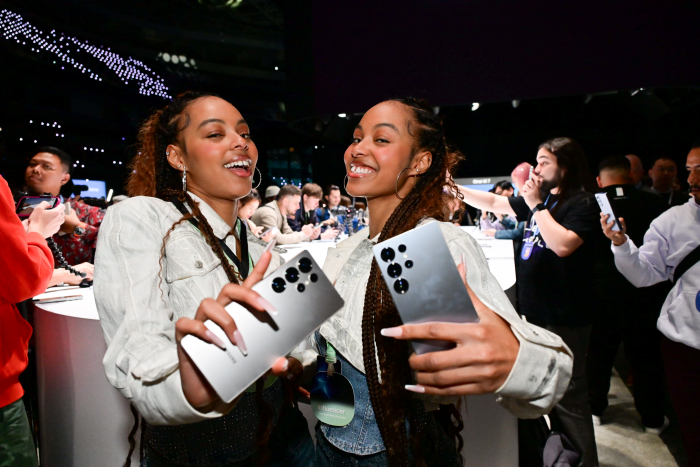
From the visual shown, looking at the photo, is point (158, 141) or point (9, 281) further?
point (9, 281)

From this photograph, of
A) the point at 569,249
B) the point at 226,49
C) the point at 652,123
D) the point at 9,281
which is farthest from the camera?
the point at 226,49

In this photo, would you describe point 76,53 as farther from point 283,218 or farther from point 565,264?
point 565,264

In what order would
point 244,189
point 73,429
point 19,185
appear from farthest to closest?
point 19,185
point 73,429
point 244,189

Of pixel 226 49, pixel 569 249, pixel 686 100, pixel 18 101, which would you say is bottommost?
pixel 569 249

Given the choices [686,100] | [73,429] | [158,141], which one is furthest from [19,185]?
[686,100]

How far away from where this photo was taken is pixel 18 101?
7.49 metres

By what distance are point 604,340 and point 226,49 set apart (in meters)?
13.9

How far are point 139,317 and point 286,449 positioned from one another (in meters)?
0.53

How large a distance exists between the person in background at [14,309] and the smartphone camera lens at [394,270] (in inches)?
48.0

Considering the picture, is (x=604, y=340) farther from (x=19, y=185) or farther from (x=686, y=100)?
(x=19, y=185)

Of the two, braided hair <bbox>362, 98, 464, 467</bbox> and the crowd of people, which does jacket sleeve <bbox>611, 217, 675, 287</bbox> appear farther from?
braided hair <bbox>362, 98, 464, 467</bbox>

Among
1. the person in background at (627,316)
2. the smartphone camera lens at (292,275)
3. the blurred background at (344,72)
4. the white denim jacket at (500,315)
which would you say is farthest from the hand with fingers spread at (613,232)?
the blurred background at (344,72)

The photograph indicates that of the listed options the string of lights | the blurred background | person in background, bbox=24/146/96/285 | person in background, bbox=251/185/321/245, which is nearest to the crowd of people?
the blurred background

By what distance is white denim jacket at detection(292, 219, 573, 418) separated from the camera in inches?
22.7
